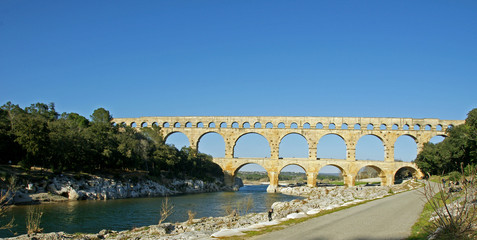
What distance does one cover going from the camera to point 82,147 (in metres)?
28.3

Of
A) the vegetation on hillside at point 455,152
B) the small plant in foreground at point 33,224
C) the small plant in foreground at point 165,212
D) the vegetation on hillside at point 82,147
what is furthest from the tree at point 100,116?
the vegetation on hillside at point 455,152

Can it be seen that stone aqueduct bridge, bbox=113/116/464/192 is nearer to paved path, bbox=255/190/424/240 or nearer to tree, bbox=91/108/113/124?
tree, bbox=91/108/113/124

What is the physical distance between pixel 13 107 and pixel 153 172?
1510cm

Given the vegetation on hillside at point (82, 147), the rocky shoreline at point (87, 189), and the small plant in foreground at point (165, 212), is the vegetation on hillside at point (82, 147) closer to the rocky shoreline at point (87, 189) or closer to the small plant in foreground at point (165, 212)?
the rocky shoreline at point (87, 189)

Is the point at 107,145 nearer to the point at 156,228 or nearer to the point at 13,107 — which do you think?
the point at 13,107

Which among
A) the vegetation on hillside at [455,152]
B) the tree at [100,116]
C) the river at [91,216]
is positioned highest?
the tree at [100,116]

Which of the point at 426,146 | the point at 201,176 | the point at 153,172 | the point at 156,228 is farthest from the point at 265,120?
the point at 156,228

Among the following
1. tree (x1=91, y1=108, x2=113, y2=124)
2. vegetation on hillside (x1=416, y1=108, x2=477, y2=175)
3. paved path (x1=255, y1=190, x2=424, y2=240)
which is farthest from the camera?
tree (x1=91, y1=108, x2=113, y2=124)

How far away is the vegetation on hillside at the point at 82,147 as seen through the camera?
81.8ft

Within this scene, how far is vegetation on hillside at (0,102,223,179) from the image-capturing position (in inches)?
981

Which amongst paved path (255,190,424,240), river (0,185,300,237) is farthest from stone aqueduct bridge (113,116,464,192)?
paved path (255,190,424,240)

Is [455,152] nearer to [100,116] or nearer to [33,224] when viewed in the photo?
[33,224]

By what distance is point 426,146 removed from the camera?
125ft

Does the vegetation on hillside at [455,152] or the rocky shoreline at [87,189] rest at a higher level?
the vegetation on hillside at [455,152]
